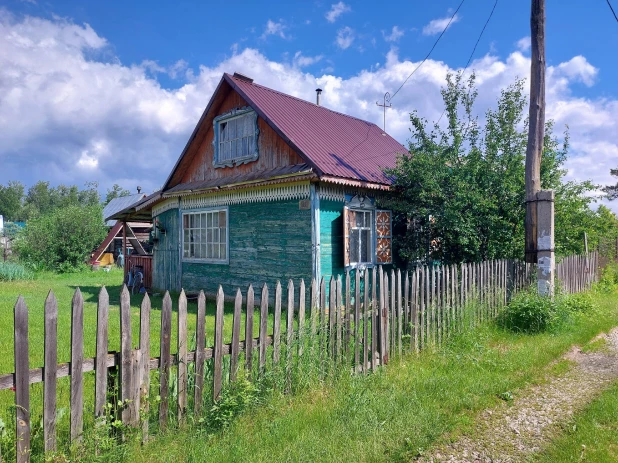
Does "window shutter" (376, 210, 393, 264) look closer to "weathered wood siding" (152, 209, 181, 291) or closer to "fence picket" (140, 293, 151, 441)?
"weathered wood siding" (152, 209, 181, 291)

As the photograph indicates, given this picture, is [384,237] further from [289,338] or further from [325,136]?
[289,338]

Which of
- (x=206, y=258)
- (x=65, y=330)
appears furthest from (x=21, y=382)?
(x=206, y=258)

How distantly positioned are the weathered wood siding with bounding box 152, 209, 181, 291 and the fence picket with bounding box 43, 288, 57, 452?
10.6 m

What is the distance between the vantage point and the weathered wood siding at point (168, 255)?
13305 mm

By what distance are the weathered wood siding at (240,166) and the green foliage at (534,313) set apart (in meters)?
5.14

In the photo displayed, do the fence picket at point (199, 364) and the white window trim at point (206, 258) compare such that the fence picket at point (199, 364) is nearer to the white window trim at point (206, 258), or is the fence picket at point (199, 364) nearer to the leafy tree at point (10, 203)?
the white window trim at point (206, 258)

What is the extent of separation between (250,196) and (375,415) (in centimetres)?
778

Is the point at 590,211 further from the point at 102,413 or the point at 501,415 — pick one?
the point at 102,413

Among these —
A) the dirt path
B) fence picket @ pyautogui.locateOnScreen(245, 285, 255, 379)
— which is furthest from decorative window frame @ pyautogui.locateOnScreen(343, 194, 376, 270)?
fence picket @ pyautogui.locateOnScreen(245, 285, 255, 379)

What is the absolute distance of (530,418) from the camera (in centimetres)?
404

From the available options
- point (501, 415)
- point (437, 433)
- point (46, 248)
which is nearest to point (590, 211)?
point (501, 415)

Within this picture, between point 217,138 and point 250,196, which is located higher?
point 217,138

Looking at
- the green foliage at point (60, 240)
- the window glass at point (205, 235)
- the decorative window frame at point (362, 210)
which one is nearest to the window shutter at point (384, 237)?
the decorative window frame at point (362, 210)

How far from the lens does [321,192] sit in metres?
9.45
